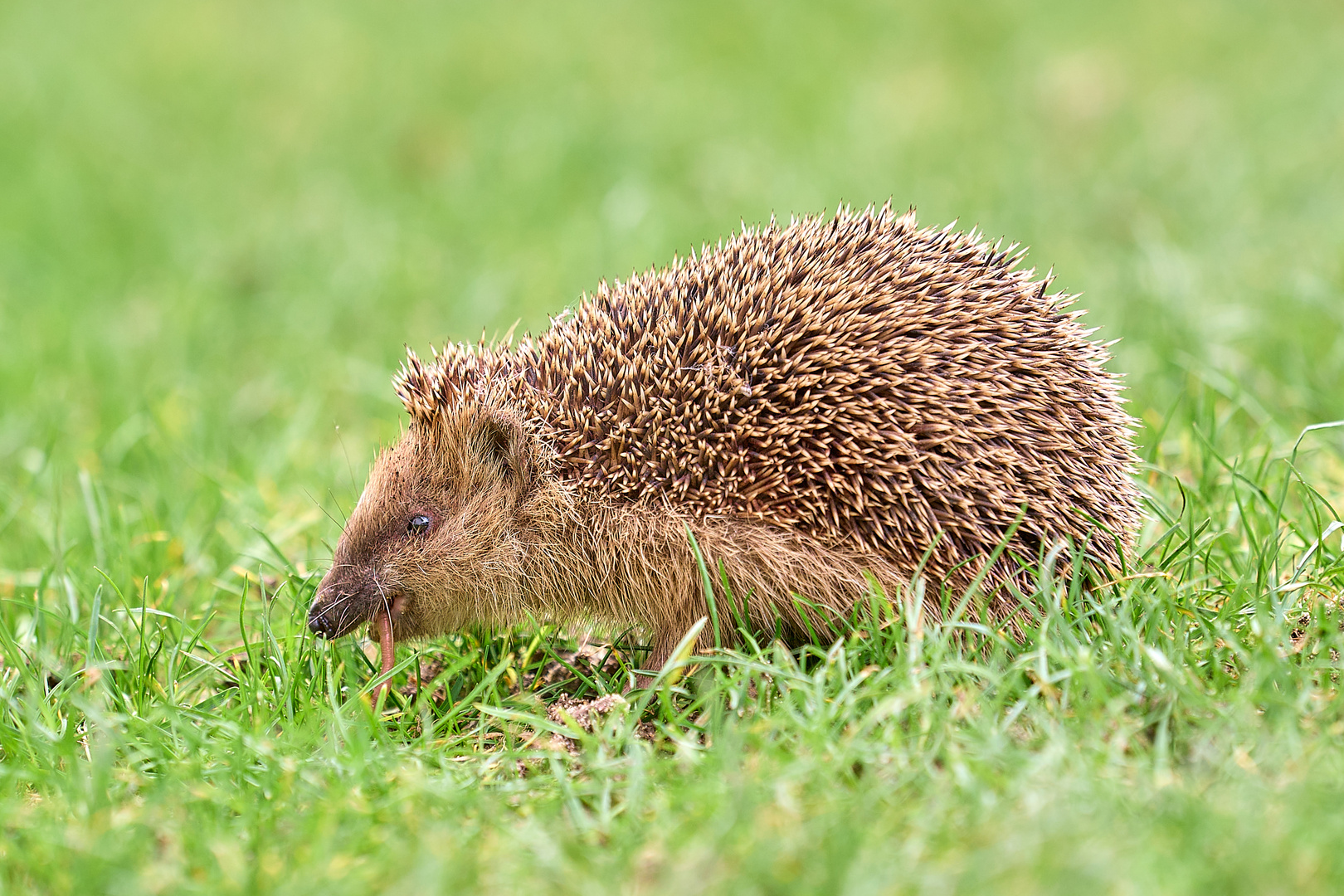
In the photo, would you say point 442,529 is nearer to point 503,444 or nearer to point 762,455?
point 503,444

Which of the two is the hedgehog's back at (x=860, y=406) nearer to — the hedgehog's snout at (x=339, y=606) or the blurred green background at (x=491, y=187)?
the hedgehog's snout at (x=339, y=606)

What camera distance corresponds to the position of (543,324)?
9.98 metres

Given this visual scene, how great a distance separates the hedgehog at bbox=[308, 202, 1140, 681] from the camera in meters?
4.74

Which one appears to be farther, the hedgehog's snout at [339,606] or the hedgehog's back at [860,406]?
the hedgehog's snout at [339,606]

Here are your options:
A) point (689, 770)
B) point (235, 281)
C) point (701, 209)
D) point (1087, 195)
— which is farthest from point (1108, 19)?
point (689, 770)

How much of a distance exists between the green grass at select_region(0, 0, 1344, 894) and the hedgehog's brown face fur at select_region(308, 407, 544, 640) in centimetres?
31

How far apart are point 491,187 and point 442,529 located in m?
8.68

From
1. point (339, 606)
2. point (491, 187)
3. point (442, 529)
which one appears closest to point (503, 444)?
point (442, 529)

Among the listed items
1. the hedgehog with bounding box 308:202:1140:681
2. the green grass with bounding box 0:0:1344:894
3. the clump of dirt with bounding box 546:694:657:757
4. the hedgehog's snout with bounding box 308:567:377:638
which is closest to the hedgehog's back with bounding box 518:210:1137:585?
the hedgehog with bounding box 308:202:1140:681

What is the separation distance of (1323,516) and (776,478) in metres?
2.68

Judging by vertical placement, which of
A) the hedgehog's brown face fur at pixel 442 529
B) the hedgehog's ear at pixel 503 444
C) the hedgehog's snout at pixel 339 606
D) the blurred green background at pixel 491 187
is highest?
the blurred green background at pixel 491 187

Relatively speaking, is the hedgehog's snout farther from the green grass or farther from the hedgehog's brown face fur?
the green grass

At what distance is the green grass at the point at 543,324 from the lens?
362cm

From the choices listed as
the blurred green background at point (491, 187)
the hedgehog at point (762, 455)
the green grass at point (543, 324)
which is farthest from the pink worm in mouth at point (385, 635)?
the blurred green background at point (491, 187)
